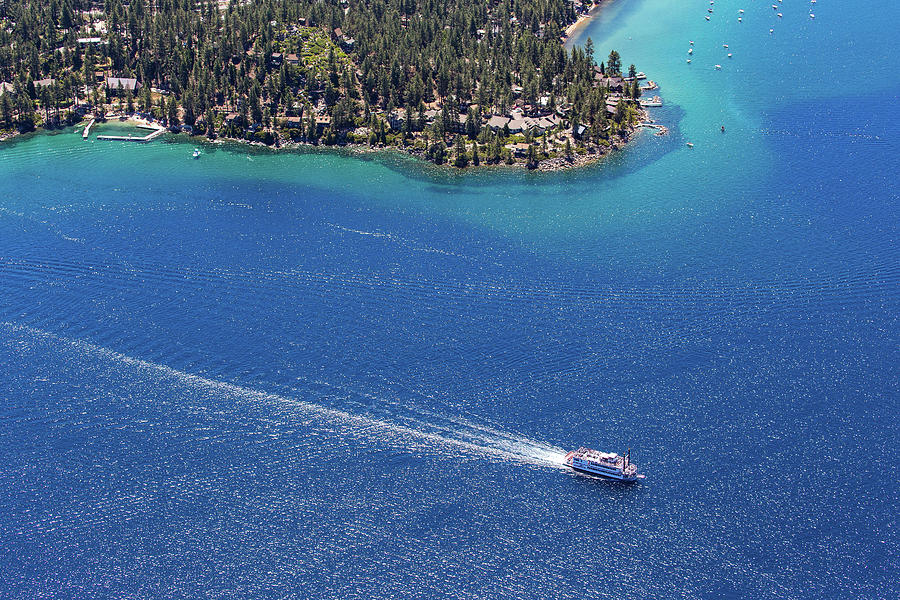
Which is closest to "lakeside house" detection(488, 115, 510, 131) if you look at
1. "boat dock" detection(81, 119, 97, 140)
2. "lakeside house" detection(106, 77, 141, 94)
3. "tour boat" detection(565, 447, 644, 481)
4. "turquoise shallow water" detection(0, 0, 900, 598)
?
"turquoise shallow water" detection(0, 0, 900, 598)

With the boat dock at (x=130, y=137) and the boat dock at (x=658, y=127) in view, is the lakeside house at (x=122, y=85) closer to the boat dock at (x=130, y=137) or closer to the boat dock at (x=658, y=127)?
the boat dock at (x=130, y=137)

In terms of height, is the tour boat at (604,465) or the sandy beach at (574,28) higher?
the sandy beach at (574,28)

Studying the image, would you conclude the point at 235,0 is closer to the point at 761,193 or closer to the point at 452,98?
the point at 452,98

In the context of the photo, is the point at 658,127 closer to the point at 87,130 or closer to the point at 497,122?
the point at 497,122

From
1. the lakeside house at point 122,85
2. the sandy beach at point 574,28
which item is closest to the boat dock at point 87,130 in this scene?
the lakeside house at point 122,85

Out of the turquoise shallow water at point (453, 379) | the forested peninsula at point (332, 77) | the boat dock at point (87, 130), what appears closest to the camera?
the turquoise shallow water at point (453, 379)

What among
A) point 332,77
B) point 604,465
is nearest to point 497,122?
point 332,77
